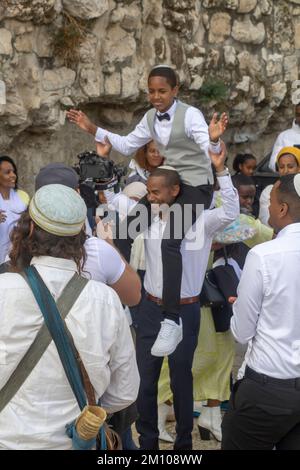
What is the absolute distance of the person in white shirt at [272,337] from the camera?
327 centimetres

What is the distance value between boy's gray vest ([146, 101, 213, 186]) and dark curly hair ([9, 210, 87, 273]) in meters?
2.05

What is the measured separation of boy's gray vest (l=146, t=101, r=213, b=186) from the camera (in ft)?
15.8

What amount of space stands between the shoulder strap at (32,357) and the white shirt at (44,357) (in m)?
0.01

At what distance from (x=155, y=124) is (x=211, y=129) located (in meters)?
0.71

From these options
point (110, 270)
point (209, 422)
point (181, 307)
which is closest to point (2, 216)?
point (181, 307)

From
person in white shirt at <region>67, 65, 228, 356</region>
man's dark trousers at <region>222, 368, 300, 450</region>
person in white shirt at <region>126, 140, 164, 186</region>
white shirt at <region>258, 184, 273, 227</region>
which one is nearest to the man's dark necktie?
person in white shirt at <region>67, 65, 228, 356</region>

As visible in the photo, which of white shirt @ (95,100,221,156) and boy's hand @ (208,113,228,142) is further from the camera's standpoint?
white shirt @ (95,100,221,156)

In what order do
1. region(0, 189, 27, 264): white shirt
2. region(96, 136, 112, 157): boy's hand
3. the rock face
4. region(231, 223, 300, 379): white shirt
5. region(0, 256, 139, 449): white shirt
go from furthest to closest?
the rock face, region(0, 189, 27, 264): white shirt, region(96, 136, 112, 157): boy's hand, region(231, 223, 300, 379): white shirt, region(0, 256, 139, 449): white shirt

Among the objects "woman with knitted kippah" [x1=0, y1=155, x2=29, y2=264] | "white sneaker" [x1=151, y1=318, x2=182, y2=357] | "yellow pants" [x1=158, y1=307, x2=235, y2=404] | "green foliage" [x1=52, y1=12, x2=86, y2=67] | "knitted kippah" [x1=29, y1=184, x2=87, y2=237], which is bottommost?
"yellow pants" [x1=158, y1=307, x2=235, y2=404]

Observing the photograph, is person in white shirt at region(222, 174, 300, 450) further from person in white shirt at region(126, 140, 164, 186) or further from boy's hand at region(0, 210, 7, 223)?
boy's hand at region(0, 210, 7, 223)

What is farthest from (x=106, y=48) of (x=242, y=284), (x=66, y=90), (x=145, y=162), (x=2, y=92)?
(x=242, y=284)

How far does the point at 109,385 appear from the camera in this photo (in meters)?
2.84

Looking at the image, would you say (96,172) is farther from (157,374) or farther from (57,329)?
(57,329)

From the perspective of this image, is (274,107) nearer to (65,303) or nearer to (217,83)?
(217,83)
